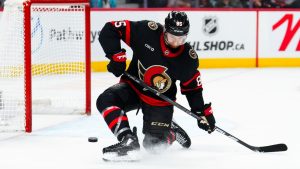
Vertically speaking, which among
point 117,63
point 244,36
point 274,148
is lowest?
point 244,36

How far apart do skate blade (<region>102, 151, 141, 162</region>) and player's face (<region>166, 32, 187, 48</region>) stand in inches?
25.8

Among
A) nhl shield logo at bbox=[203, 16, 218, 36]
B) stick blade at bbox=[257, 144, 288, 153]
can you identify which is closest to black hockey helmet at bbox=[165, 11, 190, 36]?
stick blade at bbox=[257, 144, 288, 153]

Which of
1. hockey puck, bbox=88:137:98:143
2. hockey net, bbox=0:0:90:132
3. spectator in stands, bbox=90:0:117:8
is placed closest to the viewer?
hockey puck, bbox=88:137:98:143

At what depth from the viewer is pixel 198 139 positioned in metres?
5.02

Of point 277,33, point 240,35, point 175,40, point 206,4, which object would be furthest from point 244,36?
point 175,40

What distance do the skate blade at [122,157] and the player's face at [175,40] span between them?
2.15ft

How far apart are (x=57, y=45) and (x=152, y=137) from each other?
2.28 metres

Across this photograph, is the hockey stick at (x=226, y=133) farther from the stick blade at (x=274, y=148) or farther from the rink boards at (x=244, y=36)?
the rink boards at (x=244, y=36)

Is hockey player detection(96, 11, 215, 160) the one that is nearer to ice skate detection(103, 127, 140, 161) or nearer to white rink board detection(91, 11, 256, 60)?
ice skate detection(103, 127, 140, 161)

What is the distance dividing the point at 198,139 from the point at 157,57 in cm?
85

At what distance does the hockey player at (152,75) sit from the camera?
14.0 feet

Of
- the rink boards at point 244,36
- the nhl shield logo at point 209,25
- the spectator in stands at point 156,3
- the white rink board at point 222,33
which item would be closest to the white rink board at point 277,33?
the rink boards at point 244,36

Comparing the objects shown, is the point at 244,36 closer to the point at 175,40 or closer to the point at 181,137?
the point at 181,137

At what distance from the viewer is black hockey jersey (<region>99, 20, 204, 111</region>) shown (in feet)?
14.4
